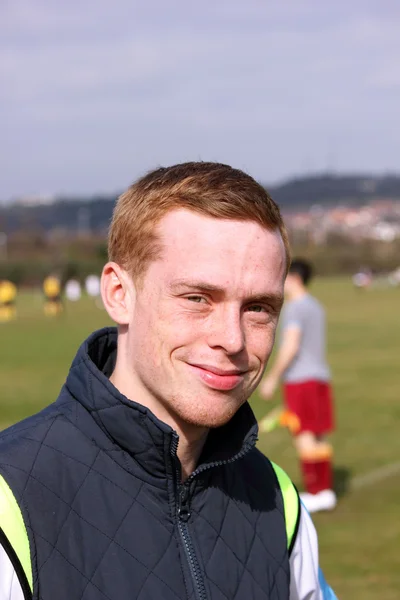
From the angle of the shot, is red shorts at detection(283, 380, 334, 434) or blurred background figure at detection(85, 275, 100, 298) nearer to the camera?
blurred background figure at detection(85, 275, 100, 298)

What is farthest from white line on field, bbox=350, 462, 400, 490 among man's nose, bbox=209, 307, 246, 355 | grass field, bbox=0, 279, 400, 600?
man's nose, bbox=209, 307, 246, 355

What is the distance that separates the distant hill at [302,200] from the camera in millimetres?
108562

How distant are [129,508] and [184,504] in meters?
0.15

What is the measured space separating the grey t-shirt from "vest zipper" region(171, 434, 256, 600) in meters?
6.39

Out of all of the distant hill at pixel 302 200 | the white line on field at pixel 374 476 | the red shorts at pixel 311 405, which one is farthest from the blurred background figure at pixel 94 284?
the distant hill at pixel 302 200

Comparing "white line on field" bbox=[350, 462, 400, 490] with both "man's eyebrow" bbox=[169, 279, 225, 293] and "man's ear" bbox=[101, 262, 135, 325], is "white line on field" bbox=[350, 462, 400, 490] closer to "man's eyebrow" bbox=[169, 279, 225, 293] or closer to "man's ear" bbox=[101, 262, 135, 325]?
"man's ear" bbox=[101, 262, 135, 325]

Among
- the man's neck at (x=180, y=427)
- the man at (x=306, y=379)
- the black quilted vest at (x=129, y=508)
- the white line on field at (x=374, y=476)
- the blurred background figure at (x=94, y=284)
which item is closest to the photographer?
the black quilted vest at (x=129, y=508)

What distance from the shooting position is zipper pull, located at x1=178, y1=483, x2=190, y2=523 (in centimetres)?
207

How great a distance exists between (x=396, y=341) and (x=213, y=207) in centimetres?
2482

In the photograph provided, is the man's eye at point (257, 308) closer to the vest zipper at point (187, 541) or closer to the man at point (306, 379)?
the vest zipper at point (187, 541)

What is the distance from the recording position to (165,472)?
80.7 inches

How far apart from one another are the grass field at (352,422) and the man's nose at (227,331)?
4.60 m

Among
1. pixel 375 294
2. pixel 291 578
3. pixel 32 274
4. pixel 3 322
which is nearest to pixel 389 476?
pixel 291 578

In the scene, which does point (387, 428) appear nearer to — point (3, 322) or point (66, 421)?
point (66, 421)
